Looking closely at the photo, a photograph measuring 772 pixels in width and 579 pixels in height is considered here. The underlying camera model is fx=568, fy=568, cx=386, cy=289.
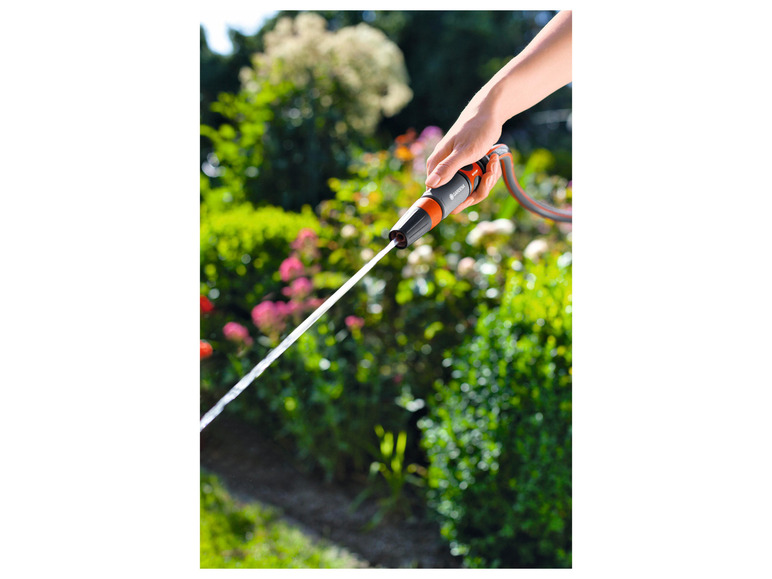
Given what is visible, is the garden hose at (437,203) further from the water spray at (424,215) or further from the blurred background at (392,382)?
the blurred background at (392,382)

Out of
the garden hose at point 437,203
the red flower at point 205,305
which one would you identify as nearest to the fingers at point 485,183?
the garden hose at point 437,203

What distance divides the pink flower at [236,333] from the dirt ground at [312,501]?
1.20 feet

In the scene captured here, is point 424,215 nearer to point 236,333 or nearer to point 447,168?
point 447,168

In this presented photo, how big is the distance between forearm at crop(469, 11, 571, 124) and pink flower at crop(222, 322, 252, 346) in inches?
59.0

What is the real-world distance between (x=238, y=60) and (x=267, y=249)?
14.5 feet

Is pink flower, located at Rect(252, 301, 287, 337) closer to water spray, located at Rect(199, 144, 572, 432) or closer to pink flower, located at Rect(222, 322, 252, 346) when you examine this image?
pink flower, located at Rect(222, 322, 252, 346)

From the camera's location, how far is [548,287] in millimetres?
1882

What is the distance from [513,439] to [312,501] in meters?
0.95

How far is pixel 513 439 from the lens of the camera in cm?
182

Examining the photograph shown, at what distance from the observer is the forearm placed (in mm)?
1337

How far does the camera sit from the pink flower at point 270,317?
2447mm


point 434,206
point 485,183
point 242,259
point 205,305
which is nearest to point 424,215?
point 434,206

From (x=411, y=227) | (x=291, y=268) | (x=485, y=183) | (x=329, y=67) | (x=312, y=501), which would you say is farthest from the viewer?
(x=329, y=67)
